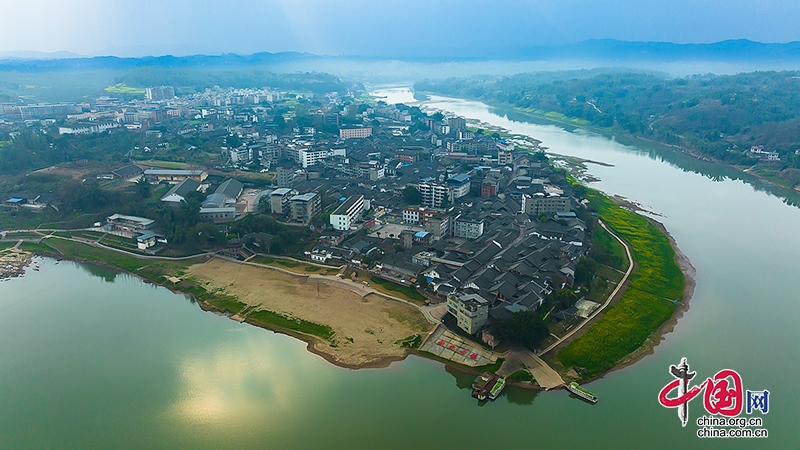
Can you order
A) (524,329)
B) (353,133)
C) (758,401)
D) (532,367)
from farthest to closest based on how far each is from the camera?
(353,133)
(524,329)
(532,367)
(758,401)

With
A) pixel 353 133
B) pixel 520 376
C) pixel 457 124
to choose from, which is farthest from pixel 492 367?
pixel 457 124

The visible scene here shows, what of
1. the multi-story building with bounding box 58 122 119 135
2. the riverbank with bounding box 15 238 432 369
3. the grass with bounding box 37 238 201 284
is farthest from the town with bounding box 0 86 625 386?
the riverbank with bounding box 15 238 432 369

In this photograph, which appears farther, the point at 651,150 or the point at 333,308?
the point at 651,150

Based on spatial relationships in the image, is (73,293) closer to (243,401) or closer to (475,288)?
(243,401)

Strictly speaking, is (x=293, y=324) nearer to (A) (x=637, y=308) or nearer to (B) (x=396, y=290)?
(B) (x=396, y=290)

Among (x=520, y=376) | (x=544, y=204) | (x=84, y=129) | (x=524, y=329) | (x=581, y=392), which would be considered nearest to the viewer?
(x=581, y=392)
